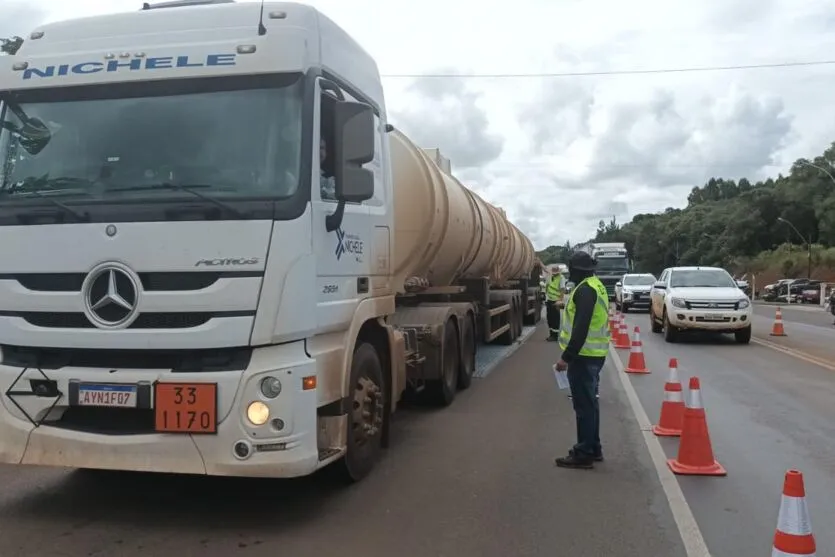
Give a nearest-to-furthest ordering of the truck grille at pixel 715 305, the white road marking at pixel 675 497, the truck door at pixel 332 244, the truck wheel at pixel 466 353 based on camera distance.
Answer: the white road marking at pixel 675 497, the truck door at pixel 332 244, the truck wheel at pixel 466 353, the truck grille at pixel 715 305

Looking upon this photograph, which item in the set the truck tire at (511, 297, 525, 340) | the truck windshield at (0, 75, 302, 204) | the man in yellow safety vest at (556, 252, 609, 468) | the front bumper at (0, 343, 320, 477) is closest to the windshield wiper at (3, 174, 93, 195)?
the truck windshield at (0, 75, 302, 204)

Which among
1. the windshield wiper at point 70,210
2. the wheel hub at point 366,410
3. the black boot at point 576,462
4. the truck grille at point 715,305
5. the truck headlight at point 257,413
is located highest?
the windshield wiper at point 70,210

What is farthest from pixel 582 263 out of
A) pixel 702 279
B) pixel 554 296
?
pixel 702 279

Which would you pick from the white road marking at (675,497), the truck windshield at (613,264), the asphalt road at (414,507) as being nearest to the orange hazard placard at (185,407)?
the asphalt road at (414,507)

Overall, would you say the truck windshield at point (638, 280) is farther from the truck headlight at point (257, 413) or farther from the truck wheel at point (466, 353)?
the truck headlight at point (257, 413)

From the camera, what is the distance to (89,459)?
15.4ft

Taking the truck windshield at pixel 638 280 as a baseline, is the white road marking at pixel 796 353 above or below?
below

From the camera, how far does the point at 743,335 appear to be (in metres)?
17.4

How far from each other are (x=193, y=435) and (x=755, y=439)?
5.60 meters

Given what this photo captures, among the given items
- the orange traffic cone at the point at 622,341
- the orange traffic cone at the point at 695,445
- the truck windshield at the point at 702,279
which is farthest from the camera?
the truck windshield at the point at 702,279

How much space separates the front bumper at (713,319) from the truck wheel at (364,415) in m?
12.4

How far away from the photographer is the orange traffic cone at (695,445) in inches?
250

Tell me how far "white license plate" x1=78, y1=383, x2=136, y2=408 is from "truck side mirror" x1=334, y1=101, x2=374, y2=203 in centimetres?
183

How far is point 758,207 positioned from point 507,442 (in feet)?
330
